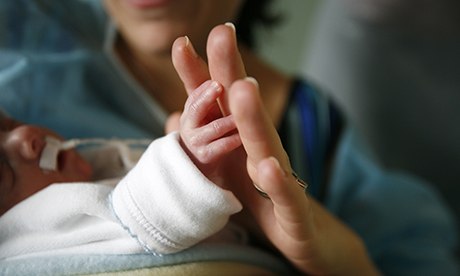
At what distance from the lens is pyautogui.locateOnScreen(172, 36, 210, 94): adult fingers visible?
38 centimetres

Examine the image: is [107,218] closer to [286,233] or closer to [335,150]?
[286,233]

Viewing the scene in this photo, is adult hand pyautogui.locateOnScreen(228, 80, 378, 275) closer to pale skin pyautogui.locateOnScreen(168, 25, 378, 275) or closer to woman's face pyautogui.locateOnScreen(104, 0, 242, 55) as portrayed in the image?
pale skin pyautogui.locateOnScreen(168, 25, 378, 275)

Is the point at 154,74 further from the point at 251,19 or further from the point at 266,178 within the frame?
the point at 266,178

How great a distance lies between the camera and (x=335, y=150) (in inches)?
32.1

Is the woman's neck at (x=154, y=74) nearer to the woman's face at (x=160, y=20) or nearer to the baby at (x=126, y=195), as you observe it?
the woman's face at (x=160, y=20)

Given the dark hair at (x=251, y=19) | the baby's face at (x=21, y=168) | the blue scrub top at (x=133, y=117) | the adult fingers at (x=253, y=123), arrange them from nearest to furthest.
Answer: the adult fingers at (x=253, y=123) < the baby's face at (x=21, y=168) < the blue scrub top at (x=133, y=117) < the dark hair at (x=251, y=19)

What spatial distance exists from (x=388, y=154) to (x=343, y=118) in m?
0.21

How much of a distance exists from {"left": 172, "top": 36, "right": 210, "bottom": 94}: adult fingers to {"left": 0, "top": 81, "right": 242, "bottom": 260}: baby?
0.06 ft


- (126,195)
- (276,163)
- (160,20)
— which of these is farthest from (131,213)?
(160,20)

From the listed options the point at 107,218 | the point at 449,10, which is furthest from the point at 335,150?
the point at 107,218

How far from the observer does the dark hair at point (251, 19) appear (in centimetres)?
94

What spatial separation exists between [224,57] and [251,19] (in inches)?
24.3

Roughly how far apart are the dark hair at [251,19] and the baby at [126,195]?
530 millimetres

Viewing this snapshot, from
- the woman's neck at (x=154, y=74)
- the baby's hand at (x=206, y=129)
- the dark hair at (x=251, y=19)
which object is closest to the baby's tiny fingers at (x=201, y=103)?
the baby's hand at (x=206, y=129)
